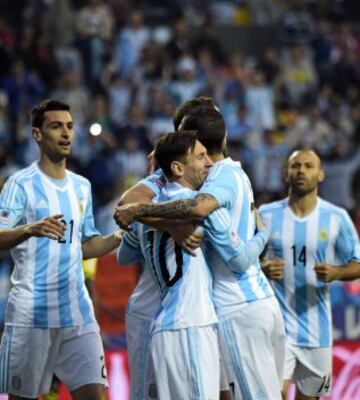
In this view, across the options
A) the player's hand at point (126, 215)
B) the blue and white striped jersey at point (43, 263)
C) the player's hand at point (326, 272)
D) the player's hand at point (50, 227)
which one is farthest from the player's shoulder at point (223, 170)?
the player's hand at point (326, 272)

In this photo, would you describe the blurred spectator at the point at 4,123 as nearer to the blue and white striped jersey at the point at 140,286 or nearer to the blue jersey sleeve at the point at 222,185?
the blue and white striped jersey at the point at 140,286

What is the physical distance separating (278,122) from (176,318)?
12.3 meters

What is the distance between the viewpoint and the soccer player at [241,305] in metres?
7.27

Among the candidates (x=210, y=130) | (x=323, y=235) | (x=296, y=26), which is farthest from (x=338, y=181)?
(x=210, y=130)

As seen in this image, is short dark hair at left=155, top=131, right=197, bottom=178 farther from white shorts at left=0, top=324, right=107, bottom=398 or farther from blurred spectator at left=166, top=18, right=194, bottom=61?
blurred spectator at left=166, top=18, right=194, bottom=61

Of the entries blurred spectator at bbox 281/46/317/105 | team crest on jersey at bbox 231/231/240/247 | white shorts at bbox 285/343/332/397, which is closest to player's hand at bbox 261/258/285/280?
white shorts at bbox 285/343/332/397

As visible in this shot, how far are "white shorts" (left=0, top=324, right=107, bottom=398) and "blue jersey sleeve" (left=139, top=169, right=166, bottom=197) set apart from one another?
1.15 metres

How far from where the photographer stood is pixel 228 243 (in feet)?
23.5

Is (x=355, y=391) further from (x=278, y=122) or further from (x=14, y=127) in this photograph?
(x=278, y=122)

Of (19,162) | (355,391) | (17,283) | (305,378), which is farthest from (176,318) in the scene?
(19,162)

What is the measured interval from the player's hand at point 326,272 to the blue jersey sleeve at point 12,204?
2.16 meters

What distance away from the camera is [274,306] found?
24.5 ft

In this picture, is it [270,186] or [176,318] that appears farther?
[270,186]

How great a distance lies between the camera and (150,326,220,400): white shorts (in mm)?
6992
